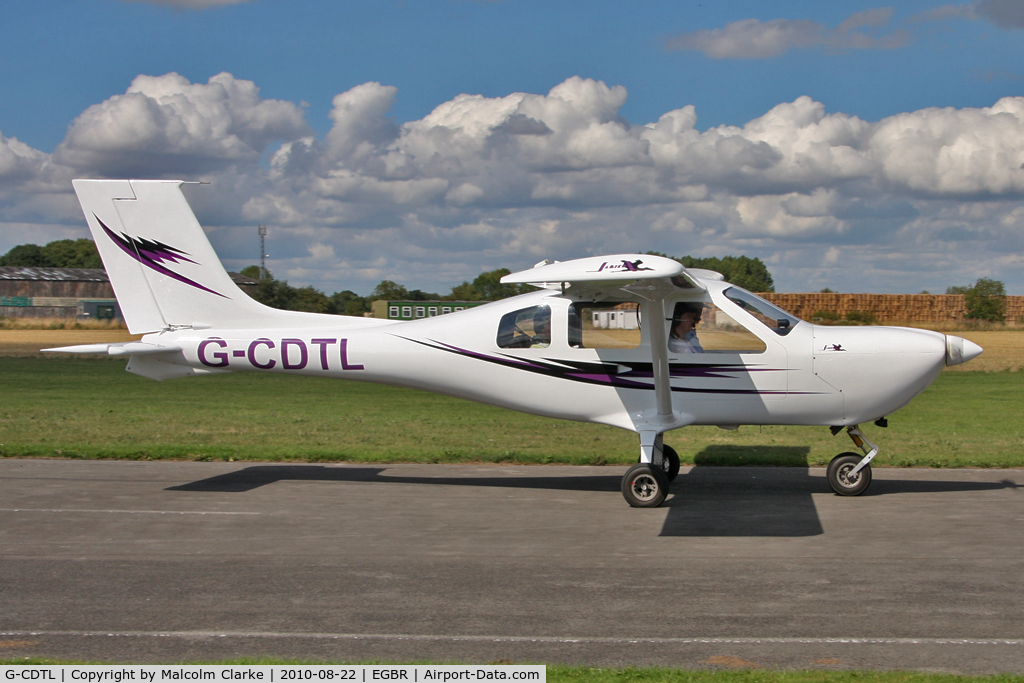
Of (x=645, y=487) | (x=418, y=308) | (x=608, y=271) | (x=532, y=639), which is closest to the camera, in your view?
(x=532, y=639)

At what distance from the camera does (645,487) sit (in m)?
9.20

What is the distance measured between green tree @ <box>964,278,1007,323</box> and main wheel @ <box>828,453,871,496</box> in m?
65.4

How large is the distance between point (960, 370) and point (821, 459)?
20.9 meters

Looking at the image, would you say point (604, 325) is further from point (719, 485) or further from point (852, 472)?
point (852, 472)

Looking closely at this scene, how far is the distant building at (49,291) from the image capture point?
78125mm

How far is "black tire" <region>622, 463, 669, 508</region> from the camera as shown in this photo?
9157 mm

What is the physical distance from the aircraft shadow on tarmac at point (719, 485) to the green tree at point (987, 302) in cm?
6292

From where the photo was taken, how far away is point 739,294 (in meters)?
9.62

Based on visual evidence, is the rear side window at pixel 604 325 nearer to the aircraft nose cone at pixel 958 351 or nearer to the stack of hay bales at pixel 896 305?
the aircraft nose cone at pixel 958 351

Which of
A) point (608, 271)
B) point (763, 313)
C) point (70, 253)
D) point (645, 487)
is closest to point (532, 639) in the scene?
point (608, 271)

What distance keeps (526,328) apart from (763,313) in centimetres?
263

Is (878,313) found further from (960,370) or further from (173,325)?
(173,325)

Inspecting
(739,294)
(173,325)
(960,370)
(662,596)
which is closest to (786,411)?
(739,294)

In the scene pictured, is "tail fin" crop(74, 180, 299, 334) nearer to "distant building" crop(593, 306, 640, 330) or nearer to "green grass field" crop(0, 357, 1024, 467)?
"green grass field" crop(0, 357, 1024, 467)
